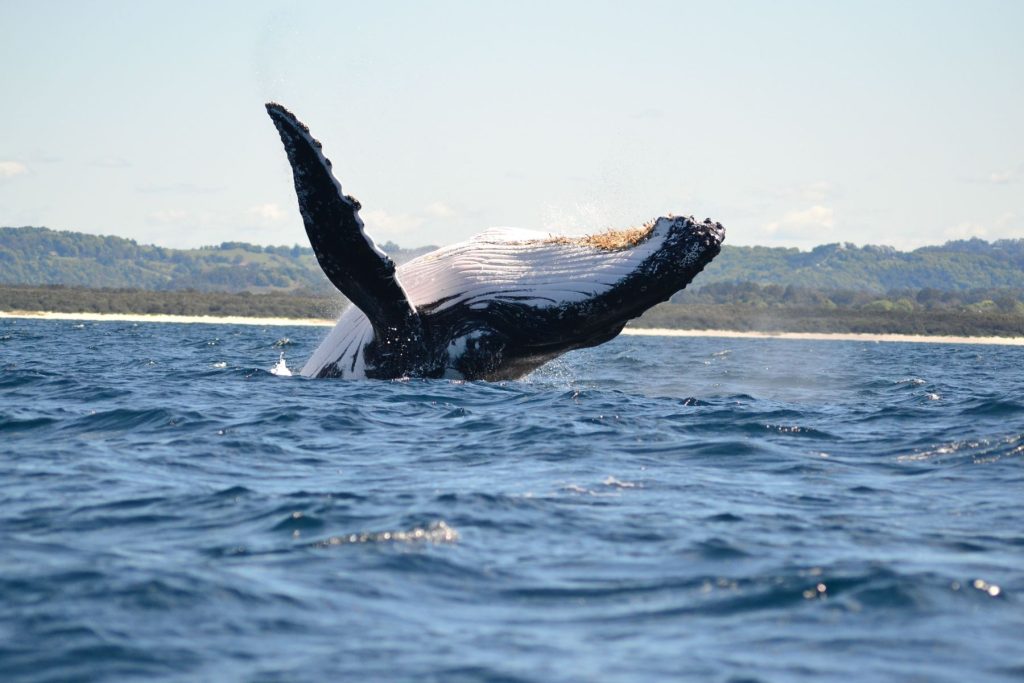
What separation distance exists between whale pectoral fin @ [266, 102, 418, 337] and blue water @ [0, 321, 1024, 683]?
110 cm

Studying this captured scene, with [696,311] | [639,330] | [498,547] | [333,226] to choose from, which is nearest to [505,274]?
[333,226]

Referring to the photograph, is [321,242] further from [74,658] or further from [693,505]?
[74,658]

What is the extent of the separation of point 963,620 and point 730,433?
5444 mm

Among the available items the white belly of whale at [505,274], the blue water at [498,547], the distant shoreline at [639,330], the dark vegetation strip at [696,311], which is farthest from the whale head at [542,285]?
the dark vegetation strip at [696,311]

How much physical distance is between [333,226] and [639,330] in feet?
297

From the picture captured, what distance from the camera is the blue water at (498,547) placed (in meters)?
4.60

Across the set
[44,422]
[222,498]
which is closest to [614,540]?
[222,498]

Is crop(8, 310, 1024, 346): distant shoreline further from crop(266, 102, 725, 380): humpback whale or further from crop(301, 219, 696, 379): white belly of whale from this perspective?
crop(266, 102, 725, 380): humpback whale

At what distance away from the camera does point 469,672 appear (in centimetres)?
444

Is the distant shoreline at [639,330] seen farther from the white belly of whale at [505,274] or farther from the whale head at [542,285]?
the whale head at [542,285]

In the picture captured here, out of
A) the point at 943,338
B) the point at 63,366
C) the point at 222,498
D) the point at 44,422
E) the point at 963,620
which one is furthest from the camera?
the point at 943,338

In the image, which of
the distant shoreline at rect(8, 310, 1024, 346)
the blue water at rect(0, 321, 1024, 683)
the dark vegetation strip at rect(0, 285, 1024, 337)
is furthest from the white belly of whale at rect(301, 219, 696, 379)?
the dark vegetation strip at rect(0, 285, 1024, 337)

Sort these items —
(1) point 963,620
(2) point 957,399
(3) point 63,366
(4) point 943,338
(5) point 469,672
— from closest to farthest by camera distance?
(5) point 469,672 → (1) point 963,620 → (2) point 957,399 → (3) point 63,366 → (4) point 943,338

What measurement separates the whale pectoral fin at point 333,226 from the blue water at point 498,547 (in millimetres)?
1097
